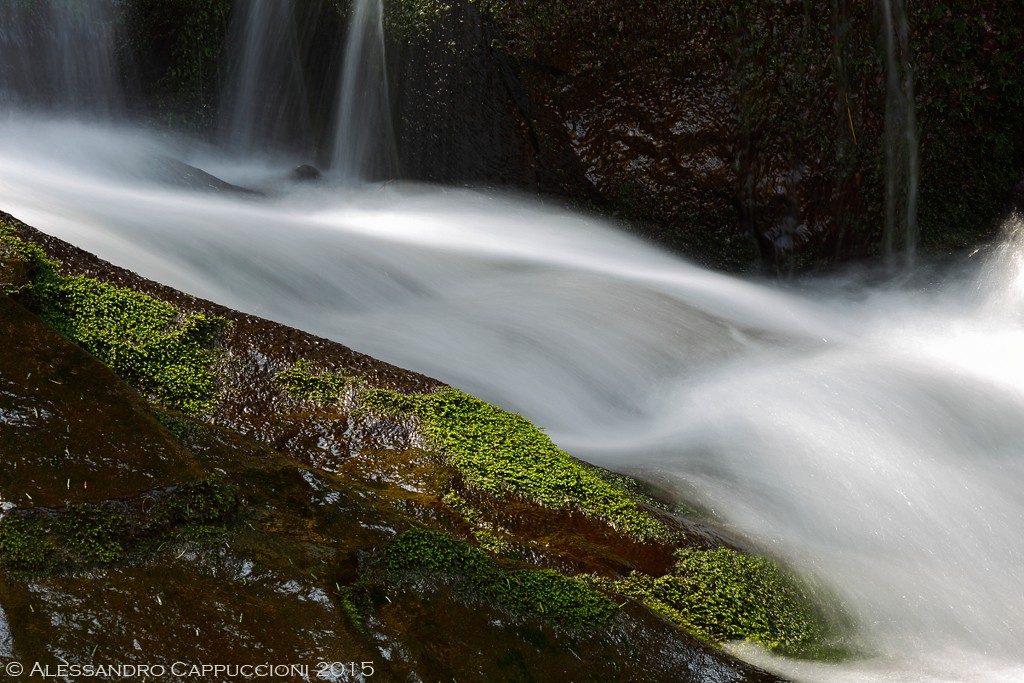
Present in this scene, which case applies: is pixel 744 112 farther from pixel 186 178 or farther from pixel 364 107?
pixel 186 178

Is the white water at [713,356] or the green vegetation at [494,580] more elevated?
the white water at [713,356]

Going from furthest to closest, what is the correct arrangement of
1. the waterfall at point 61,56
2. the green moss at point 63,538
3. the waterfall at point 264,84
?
the waterfall at point 61,56 → the waterfall at point 264,84 → the green moss at point 63,538

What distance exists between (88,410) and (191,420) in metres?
0.50

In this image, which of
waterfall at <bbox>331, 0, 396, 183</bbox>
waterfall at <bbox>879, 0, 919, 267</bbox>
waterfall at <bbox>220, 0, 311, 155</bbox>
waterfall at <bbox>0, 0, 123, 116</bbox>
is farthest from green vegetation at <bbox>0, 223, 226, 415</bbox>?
waterfall at <bbox>0, 0, 123, 116</bbox>

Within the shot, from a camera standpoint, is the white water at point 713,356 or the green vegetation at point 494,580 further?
the white water at point 713,356

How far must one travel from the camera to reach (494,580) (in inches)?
100.0

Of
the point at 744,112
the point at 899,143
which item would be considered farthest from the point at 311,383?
the point at 899,143

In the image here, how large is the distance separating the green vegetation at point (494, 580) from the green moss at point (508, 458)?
52cm

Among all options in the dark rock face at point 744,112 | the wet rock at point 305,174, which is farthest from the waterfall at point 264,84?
the dark rock face at point 744,112

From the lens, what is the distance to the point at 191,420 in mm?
3039

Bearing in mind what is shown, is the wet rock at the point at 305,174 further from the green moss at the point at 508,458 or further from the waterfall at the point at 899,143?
the green moss at the point at 508,458

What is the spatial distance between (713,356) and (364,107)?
489 cm

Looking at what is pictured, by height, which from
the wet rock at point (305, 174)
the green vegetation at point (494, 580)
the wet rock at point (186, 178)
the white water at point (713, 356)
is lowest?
the green vegetation at point (494, 580)

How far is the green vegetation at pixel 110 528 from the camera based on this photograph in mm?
2139
